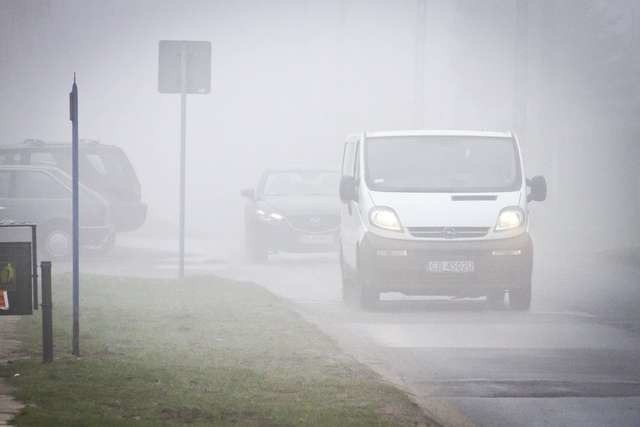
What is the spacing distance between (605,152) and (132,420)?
37710 mm

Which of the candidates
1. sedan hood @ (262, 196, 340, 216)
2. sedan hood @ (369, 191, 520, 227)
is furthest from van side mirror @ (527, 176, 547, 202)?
sedan hood @ (262, 196, 340, 216)

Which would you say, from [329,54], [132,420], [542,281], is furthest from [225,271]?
[329,54]

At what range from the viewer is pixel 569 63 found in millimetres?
79062

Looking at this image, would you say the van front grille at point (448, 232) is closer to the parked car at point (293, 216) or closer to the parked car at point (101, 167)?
the parked car at point (293, 216)

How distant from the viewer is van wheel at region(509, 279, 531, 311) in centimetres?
1878

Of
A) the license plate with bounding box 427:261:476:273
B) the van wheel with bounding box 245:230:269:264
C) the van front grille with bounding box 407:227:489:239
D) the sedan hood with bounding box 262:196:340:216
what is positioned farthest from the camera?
the van wheel with bounding box 245:230:269:264

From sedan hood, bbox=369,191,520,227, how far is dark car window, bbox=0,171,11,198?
1324 centimetres

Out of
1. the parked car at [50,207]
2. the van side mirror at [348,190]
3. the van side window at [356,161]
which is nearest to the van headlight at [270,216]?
the parked car at [50,207]

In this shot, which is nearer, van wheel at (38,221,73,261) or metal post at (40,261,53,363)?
metal post at (40,261,53,363)

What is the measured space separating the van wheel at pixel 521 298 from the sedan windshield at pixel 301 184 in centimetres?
1116

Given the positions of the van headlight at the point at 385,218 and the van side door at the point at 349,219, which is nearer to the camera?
the van headlight at the point at 385,218

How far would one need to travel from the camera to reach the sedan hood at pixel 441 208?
18594 millimetres

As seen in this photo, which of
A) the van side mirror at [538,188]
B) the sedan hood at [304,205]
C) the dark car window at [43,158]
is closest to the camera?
the van side mirror at [538,188]

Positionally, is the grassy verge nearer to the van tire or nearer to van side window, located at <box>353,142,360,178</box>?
van side window, located at <box>353,142,360,178</box>
